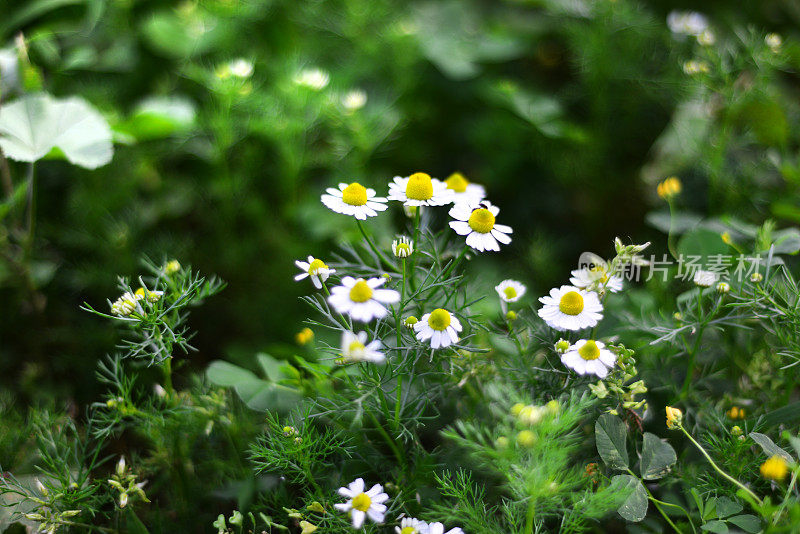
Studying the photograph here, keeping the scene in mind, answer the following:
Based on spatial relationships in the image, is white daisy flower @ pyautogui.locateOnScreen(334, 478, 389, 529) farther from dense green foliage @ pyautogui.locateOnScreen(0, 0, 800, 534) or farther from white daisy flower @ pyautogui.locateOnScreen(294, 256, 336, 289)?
white daisy flower @ pyautogui.locateOnScreen(294, 256, 336, 289)

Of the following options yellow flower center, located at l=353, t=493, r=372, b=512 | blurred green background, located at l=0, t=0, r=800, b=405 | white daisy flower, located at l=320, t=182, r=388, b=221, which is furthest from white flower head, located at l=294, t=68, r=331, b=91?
yellow flower center, located at l=353, t=493, r=372, b=512

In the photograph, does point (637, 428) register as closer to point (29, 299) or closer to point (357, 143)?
point (357, 143)

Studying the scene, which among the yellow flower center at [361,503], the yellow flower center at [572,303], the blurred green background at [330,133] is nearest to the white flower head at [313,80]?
the blurred green background at [330,133]

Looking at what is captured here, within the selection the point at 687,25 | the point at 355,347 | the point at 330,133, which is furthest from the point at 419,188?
the point at 687,25

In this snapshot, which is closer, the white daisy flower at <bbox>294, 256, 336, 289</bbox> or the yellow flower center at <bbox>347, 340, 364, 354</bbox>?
the yellow flower center at <bbox>347, 340, 364, 354</bbox>

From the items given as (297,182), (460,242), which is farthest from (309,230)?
(460,242)

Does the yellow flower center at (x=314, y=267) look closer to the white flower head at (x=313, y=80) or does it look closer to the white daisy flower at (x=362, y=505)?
the white daisy flower at (x=362, y=505)

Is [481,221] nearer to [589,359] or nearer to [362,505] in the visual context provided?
[589,359]
